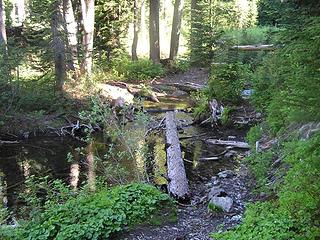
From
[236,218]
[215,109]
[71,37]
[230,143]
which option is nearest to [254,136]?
[230,143]

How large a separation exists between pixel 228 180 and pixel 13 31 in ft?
60.3

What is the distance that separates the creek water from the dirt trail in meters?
0.05

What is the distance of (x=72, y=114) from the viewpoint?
14.7 metres

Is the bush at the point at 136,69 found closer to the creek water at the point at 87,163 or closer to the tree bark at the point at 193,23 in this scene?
the tree bark at the point at 193,23

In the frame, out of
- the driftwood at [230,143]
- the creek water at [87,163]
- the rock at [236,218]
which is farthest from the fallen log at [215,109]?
the rock at [236,218]

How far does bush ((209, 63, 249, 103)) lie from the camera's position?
1352 cm

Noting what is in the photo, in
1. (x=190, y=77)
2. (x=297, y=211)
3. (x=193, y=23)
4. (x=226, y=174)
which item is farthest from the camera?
(x=190, y=77)

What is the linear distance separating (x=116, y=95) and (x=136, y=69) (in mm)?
5770

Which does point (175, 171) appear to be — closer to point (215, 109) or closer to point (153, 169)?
point (153, 169)

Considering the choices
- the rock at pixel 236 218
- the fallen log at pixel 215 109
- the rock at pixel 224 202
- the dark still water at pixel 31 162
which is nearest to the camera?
the rock at pixel 236 218

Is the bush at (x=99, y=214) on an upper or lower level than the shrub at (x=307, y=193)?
lower

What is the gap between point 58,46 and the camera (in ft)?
50.4

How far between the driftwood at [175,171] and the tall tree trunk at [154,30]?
43.7 ft

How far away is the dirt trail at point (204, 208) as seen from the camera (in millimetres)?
5938
